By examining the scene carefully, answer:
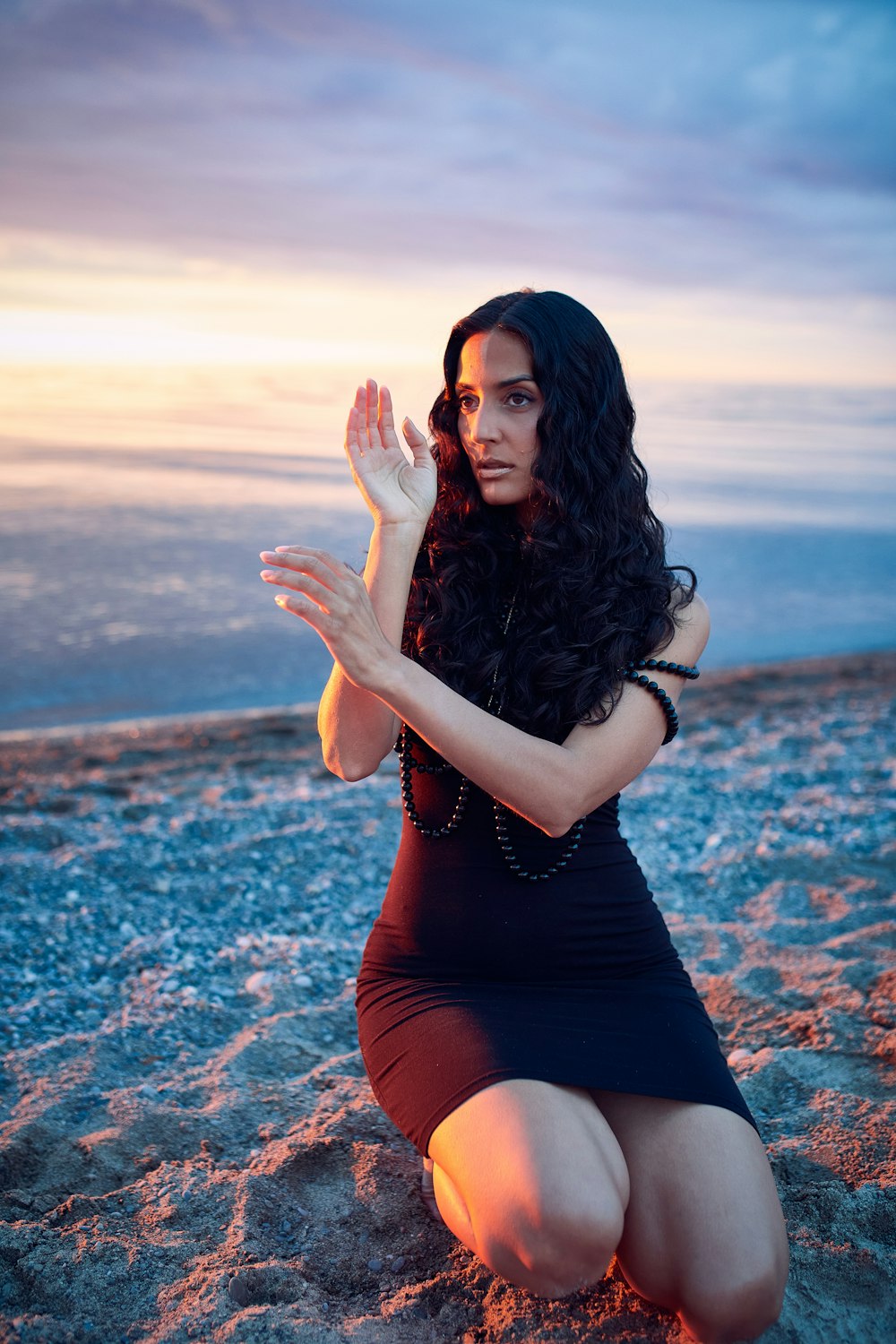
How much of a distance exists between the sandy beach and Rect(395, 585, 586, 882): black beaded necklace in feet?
3.07

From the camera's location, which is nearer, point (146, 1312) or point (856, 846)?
point (146, 1312)

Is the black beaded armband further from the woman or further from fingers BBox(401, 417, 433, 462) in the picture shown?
fingers BBox(401, 417, 433, 462)

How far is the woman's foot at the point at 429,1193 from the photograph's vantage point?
2731 millimetres

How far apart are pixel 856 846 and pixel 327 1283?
3557 millimetres

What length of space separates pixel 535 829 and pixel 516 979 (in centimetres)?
38

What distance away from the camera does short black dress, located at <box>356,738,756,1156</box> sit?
8.14ft

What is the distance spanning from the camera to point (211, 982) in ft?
12.8

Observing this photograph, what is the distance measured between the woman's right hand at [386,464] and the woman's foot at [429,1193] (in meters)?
1.69

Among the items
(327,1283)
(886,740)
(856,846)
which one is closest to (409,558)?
(327,1283)

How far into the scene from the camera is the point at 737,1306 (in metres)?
2.21

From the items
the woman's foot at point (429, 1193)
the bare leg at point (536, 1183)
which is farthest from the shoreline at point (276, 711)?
the bare leg at point (536, 1183)

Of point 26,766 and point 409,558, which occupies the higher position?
point 409,558

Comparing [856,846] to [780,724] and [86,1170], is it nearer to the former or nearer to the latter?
[780,724]

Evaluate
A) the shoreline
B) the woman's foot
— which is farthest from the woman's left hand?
the shoreline
